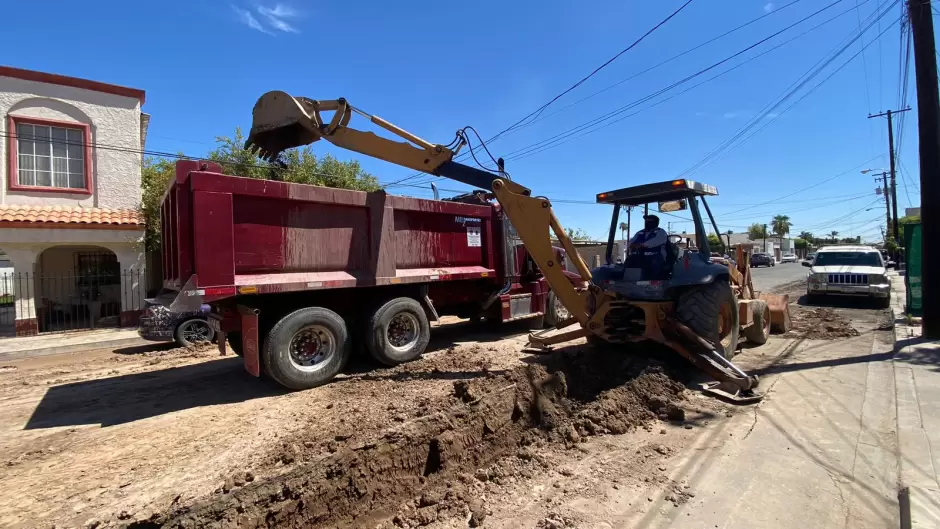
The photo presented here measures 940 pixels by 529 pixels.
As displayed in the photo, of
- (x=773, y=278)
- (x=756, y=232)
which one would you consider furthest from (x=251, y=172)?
(x=756, y=232)

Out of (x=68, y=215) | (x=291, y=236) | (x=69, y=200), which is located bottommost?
(x=291, y=236)

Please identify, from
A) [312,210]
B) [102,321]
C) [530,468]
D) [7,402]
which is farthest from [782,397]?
[102,321]

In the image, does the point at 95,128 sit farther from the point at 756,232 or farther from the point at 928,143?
the point at 756,232

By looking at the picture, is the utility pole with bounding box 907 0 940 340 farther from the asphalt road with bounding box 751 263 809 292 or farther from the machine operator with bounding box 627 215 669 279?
the asphalt road with bounding box 751 263 809 292

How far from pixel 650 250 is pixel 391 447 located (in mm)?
4672

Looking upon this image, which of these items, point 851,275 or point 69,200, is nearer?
point 69,200

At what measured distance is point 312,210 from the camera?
6.64 m

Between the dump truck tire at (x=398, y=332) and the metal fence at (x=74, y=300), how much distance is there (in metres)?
9.72

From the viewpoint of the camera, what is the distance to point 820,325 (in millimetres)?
9992

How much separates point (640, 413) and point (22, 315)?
1470cm

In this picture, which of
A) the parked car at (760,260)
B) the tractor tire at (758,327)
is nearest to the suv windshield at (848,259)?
the tractor tire at (758,327)

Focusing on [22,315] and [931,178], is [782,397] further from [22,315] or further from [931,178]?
[22,315]

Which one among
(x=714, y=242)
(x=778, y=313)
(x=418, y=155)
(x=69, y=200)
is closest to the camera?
(x=418, y=155)

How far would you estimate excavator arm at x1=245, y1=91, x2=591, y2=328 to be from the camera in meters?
6.63
